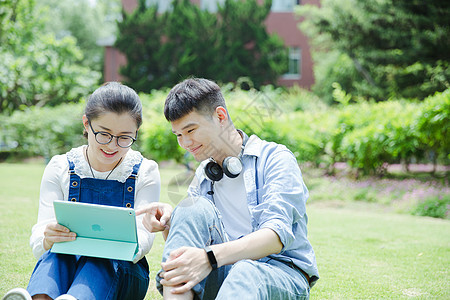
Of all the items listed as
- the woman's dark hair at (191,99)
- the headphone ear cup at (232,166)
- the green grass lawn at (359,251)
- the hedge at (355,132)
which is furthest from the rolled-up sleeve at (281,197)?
the hedge at (355,132)

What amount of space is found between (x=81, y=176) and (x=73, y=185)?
0.06 meters

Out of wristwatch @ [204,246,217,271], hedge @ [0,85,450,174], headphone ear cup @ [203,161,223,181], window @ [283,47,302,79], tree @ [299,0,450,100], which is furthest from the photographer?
window @ [283,47,302,79]

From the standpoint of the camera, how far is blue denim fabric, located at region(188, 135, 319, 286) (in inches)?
74.1

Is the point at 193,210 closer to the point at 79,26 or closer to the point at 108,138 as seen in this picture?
the point at 108,138

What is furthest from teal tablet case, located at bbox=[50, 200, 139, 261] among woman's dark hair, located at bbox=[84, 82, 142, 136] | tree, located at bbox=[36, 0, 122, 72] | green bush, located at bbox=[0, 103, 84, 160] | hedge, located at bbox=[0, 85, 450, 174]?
tree, located at bbox=[36, 0, 122, 72]

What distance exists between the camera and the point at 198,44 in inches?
786

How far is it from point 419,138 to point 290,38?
15469 millimetres

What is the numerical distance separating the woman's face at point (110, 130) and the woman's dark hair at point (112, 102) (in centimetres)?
2

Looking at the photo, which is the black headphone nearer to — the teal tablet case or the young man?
the young man

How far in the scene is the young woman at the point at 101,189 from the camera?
2.01 m

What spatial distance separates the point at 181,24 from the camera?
20.0 metres

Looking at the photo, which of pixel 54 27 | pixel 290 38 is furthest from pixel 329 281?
pixel 54 27

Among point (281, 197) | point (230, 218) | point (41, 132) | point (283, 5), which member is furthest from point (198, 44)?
point (281, 197)

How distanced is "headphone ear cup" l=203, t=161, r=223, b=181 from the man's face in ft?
0.17
